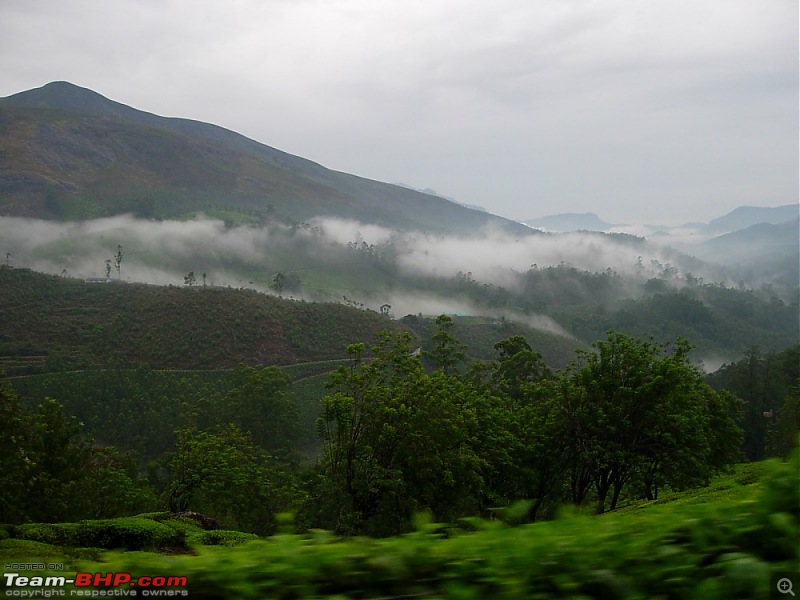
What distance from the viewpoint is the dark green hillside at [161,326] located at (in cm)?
7731

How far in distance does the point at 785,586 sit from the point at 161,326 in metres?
88.3

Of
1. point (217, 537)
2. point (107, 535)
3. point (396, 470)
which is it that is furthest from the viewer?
point (396, 470)

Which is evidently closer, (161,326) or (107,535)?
(107,535)

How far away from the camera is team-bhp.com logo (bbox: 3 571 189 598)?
2.81 m

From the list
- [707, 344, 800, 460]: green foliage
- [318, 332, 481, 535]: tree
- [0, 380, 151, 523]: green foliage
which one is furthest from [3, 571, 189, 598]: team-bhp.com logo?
[707, 344, 800, 460]: green foliage

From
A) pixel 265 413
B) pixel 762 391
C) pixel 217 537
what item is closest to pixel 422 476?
pixel 217 537

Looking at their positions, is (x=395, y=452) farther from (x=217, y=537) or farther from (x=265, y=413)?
(x=265, y=413)

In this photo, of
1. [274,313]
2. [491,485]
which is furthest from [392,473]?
[274,313]

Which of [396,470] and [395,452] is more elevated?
[395,452]

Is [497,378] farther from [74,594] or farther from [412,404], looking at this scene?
[74,594]

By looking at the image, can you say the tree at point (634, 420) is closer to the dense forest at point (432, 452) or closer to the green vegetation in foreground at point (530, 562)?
the dense forest at point (432, 452)

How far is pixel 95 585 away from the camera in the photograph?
2.88 metres

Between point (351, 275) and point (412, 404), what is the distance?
170 m

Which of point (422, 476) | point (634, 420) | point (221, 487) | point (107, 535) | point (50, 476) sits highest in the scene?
point (634, 420)
